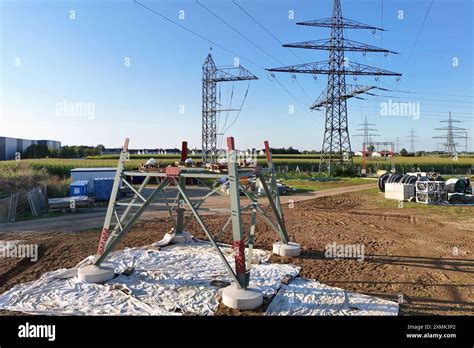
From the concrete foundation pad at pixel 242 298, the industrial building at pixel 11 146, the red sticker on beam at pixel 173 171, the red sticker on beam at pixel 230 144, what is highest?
the industrial building at pixel 11 146

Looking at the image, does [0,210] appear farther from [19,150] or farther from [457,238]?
[19,150]

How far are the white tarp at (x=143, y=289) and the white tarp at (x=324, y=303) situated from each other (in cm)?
47

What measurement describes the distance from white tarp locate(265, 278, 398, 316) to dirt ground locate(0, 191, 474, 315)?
345 mm

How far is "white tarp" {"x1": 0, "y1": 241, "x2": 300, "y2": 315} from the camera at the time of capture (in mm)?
7043

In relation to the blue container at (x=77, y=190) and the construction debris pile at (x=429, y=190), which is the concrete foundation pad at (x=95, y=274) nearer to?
the blue container at (x=77, y=190)

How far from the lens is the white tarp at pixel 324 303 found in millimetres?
6855

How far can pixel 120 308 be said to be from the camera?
7.05m

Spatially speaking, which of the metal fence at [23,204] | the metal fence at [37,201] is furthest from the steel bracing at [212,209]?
the metal fence at [37,201]

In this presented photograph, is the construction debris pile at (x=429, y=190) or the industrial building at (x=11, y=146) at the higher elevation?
the industrial building at (x=11, y=146)

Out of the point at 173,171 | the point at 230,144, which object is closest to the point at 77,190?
the point at 173,171

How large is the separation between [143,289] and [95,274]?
4.30 ft

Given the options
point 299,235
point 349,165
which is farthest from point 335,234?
point 349,165

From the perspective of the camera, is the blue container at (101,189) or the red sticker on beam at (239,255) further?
the blue container at (101,189)
